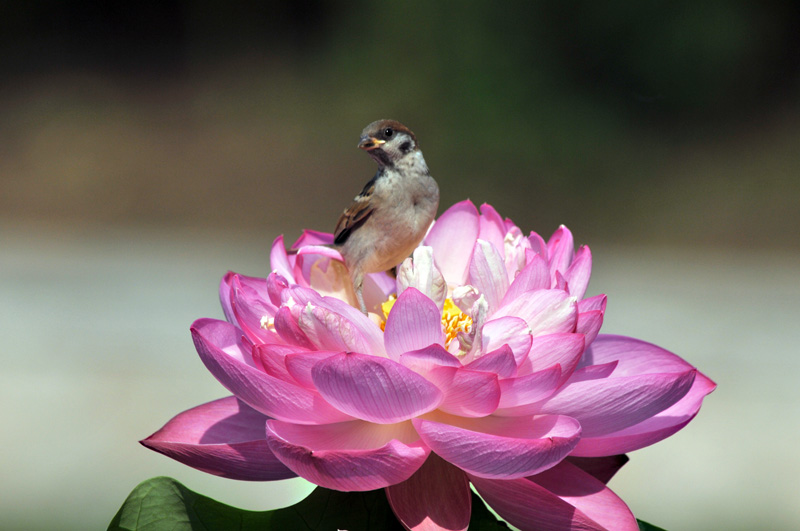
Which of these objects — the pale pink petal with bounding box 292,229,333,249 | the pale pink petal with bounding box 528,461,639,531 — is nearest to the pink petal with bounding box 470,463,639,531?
the pale pink petal with bounding box 528,461,639,531

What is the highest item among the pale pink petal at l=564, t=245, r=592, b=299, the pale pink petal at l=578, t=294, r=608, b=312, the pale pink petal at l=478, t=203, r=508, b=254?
the pale pink petal at l=478, t=203, r=508, b=254

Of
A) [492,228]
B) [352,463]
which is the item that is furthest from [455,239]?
[352,463]

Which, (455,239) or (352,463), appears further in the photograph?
(455,239)

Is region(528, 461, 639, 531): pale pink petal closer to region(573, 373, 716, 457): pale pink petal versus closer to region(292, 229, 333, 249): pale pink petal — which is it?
region(573, 373, 716, 457): pale pink petal

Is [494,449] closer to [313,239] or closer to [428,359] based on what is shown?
[428,359]
